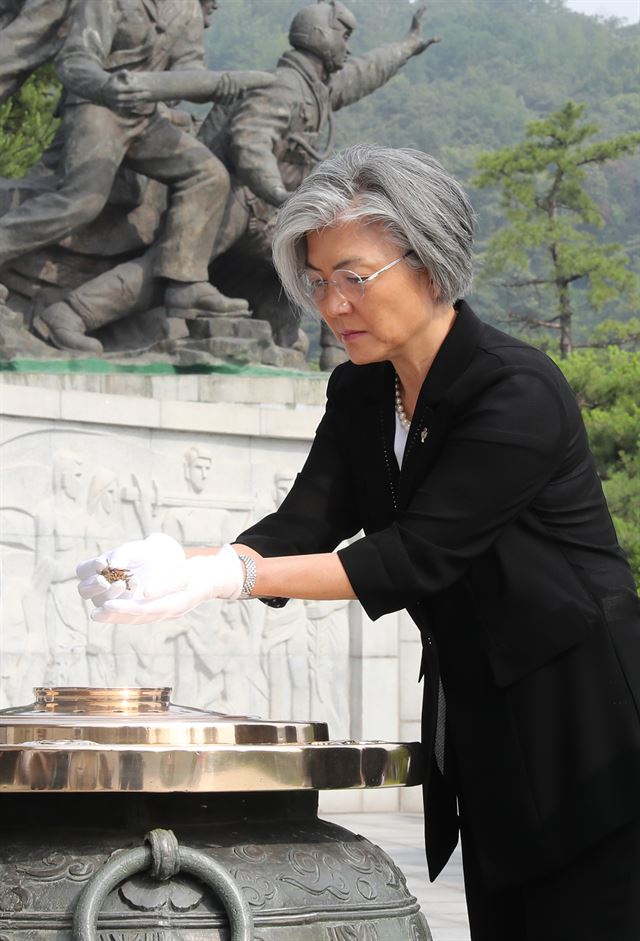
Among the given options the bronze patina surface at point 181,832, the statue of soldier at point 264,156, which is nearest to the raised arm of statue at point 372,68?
the statue of soldier at point 264,156

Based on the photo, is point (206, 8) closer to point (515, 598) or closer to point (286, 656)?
point (286, 656)

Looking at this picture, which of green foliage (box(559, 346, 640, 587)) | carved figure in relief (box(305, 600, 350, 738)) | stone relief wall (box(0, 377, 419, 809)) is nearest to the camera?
stone relief wall (box(0, 377, 419, 809))

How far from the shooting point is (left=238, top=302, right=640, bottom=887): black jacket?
206cm

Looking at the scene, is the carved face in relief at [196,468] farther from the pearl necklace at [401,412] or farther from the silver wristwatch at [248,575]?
the silver wristwatch at [248,575]

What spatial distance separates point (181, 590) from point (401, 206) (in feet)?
1.86

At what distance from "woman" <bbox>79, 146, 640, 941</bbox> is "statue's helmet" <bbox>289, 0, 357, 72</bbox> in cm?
905

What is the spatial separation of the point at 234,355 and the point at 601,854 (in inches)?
320

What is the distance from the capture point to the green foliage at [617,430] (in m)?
17.6

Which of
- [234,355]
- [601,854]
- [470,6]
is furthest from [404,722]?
[470,6]

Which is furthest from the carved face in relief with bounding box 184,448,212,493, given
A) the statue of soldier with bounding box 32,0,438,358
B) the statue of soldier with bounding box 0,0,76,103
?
the statue of soldier with bounding box 0,0,76,103

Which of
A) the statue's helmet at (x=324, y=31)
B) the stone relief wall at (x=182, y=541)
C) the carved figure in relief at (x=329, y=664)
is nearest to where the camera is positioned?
the stone relief wall at (x=182, y=541)

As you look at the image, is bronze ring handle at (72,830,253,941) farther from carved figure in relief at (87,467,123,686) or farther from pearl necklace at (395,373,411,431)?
carved figure in relief at (87,467,123,686)

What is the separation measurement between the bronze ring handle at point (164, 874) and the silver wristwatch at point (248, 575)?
12.2 inches

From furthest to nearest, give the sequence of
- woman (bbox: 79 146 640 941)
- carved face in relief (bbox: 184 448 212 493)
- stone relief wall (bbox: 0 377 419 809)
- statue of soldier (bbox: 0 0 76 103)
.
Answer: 1. statue of soldier (bbox: 0 0 76 103)
2. carved face in relief (bbox: 184 448 212 493)
3. stone relief wall (bbox: 0 377 419 809)
4. woman (bbox: 79 146 640 941)
